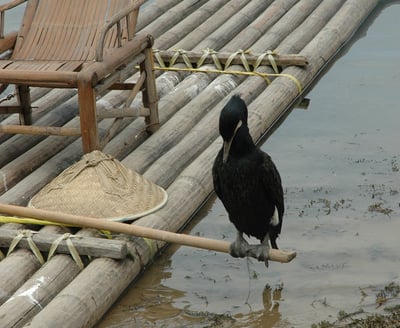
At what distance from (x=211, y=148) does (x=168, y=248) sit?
1.22 metres

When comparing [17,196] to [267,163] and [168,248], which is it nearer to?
[168,248]

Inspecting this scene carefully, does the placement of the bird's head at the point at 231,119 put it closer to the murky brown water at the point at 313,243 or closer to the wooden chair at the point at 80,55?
the murky brown water at the point at 313,243

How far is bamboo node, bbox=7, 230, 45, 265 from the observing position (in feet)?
19.3

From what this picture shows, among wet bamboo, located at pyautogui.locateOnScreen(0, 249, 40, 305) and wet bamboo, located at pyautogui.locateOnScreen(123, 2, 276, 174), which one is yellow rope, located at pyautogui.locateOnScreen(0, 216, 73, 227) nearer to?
wet bamboo, located at pyautogui.locateOnScreen(0, 249, 40, 305)

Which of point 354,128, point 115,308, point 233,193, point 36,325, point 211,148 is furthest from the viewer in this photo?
point 354,128

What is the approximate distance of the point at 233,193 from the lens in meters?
5.46

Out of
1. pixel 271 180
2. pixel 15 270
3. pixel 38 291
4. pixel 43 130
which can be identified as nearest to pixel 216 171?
pixel 271 180

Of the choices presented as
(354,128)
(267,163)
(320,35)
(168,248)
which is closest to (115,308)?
(168,248)

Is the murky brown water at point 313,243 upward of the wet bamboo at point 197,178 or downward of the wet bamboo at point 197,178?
downward

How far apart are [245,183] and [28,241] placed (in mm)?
1411

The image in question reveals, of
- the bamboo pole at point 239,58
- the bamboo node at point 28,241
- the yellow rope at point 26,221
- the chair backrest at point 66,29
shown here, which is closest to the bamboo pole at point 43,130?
the chair backrest at point 66,29

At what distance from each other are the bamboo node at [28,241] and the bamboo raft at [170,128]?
0.13 feet

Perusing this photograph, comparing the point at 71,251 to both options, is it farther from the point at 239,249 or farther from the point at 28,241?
the point at 239,249

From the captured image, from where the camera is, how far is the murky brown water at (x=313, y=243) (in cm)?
589
